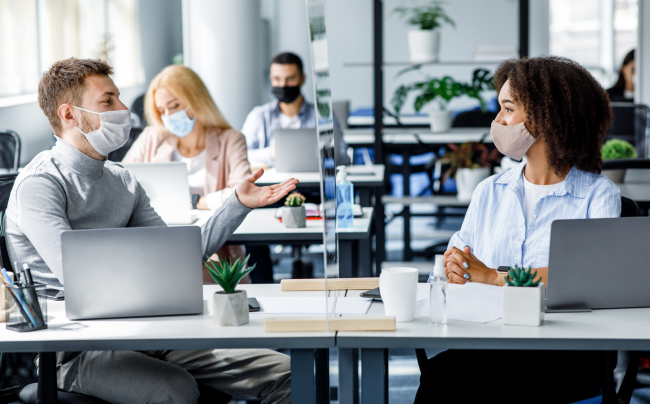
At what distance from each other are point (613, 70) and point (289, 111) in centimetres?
581

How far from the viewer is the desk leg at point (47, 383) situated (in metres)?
1.40

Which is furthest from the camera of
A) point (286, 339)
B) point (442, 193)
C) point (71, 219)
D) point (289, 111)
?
point (442, 193)

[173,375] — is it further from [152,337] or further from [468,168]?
[468,168]

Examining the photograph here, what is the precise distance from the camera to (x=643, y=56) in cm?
570

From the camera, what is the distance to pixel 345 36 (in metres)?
8.41

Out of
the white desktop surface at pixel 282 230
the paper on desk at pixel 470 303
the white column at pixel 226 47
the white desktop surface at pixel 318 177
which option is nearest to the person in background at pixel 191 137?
the white desktop surface at pixel 318 177

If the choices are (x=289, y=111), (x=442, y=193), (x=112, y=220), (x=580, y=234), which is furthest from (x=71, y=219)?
(x=442, y=193)

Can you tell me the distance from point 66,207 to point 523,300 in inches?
43.9

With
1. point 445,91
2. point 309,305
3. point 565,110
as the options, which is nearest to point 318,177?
point 445,91

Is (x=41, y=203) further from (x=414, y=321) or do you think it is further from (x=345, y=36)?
(x=345, y=36)

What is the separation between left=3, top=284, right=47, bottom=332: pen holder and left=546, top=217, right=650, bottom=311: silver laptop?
0.98 metres

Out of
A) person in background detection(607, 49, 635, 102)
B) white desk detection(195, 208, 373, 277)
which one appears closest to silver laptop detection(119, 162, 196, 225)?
white desk detection(195, 208, 373, 277)

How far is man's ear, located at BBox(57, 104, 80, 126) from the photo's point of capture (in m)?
1.78

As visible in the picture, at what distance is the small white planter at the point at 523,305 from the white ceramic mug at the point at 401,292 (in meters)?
0.17
